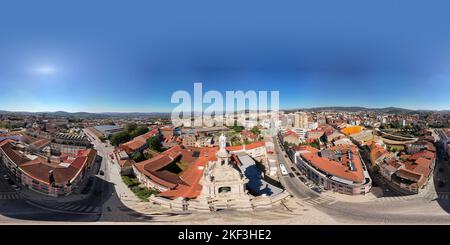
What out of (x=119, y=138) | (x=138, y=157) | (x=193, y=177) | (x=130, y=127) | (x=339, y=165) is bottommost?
(x=193, y=177)

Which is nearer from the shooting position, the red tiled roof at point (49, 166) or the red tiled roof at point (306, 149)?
the red tiled roof at point (49, 166)

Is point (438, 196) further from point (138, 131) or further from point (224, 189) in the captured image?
point (138, 131)

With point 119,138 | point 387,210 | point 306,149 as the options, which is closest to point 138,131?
point 119,138

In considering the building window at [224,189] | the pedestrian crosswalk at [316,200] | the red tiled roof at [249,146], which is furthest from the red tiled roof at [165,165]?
the pedestrian crosswalk at [316,200]

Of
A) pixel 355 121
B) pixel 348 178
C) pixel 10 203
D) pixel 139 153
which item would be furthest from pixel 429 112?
pixel 10 203

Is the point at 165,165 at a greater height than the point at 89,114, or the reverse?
the point at 89,114

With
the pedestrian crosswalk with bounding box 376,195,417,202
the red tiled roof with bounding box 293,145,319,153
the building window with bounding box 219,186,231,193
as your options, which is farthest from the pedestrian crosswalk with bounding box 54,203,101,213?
the pedestrian crosswalk with bounding box 376,195,417,202

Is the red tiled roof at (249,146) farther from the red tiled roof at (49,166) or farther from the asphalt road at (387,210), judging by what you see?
the red tiled roof at (49,166)

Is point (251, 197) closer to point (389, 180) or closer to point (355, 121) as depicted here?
point (389, 180)
